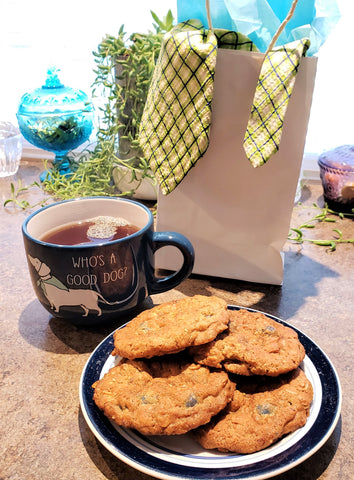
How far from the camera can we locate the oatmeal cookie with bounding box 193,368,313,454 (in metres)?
0.39

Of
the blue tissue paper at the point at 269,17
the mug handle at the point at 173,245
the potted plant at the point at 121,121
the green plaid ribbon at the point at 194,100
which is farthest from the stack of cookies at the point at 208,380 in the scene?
the potted plant at the point at 121,121

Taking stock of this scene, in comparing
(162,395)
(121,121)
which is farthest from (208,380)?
(121,121)

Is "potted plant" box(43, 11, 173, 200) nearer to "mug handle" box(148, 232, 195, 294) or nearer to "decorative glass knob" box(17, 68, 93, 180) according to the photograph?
"decorative glass knob" box(17, 68, 93, 180)

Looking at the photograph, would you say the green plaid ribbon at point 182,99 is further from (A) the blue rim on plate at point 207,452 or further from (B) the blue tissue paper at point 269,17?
(A) the blue rim on plate at point 207,452

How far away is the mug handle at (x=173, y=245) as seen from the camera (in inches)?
22.8

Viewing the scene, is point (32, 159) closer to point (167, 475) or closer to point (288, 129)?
point (288, 129)

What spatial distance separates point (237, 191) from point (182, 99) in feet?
0.52

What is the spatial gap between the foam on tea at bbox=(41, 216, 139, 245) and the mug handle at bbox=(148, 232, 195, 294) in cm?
4

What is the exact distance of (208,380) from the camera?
1.38 ft

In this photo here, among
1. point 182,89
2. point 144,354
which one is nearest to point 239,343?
point 144,354

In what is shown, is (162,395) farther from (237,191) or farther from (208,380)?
(237,191)

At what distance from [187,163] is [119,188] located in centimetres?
44

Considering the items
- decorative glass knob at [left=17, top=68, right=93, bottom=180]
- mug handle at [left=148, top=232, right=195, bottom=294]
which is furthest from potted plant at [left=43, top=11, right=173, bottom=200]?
mug handle at [left=148, top=232, right=195, bottom=294]

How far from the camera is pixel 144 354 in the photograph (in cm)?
43
